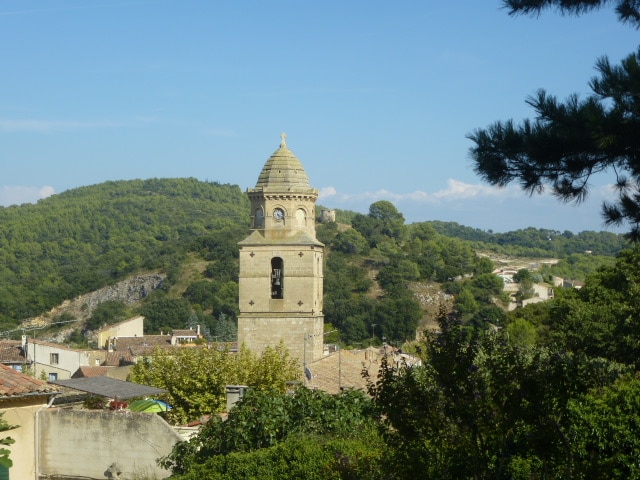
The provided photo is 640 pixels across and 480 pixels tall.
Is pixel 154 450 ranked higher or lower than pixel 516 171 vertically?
lower

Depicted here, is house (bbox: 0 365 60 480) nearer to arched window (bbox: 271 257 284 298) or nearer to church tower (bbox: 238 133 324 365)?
church tower (bbox: 238 133 324 365)

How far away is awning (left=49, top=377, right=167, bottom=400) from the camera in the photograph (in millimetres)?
20062

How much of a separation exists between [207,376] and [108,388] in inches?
193

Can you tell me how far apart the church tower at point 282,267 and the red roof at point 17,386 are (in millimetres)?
17748

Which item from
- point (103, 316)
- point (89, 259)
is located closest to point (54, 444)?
point (103, 316)

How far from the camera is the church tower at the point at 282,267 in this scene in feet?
112

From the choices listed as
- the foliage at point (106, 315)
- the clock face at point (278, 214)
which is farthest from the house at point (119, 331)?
the clock face at point (278, 214)

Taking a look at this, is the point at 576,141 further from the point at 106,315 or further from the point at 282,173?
the point at 106,315

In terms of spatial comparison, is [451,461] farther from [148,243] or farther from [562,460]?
[148,243]

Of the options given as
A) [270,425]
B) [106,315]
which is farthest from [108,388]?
[106,315]

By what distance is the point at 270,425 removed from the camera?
1600cm

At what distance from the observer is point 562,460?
33.4 feet

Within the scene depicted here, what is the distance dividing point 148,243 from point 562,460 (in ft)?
512

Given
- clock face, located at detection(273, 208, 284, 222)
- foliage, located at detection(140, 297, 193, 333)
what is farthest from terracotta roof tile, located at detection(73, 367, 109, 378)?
foliage, located at detection(140, 297, 193, 333)
